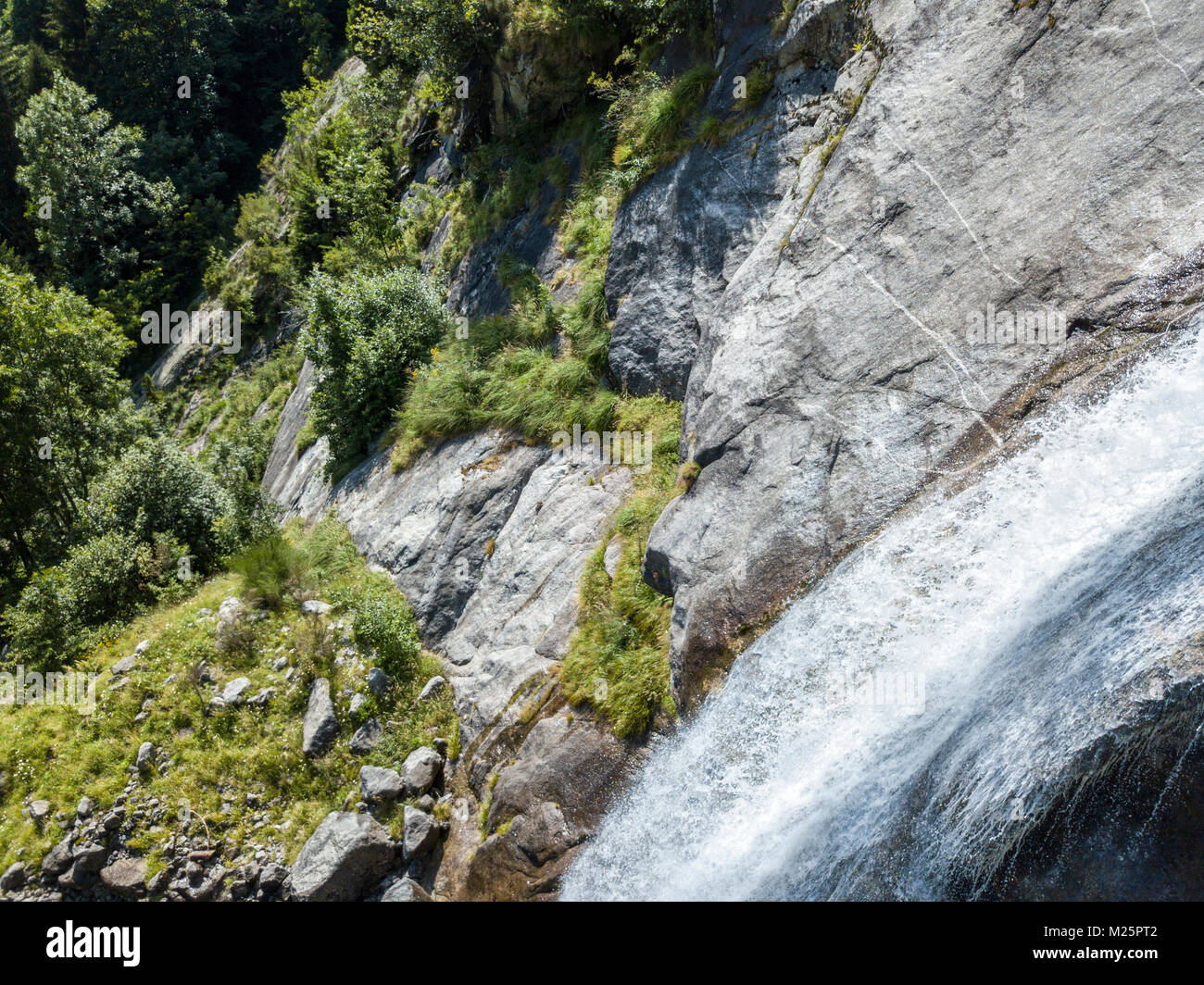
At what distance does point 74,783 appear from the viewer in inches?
377

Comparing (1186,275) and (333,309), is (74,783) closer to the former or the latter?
(333,309)

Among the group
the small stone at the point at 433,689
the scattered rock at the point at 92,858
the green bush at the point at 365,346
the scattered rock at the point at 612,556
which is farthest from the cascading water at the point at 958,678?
the green bush at the point at 365,346

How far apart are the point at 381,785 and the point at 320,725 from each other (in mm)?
1354

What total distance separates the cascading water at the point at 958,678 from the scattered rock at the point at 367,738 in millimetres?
4038

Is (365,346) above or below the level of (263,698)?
above

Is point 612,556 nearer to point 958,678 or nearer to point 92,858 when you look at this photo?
point 958,678

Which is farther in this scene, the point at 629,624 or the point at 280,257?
the point at 280,257

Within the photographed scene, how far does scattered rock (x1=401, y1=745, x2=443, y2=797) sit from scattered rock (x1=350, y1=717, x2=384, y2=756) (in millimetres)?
691

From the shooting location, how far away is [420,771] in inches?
338

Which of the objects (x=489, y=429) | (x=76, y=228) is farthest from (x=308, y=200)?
A: (x=489, y=429)

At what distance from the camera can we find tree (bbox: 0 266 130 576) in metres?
17.1

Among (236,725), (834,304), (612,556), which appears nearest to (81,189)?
(236,725)

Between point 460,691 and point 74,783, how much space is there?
4.89m

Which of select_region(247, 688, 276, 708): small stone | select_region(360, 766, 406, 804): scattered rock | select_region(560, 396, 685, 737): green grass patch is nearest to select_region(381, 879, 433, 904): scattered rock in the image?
select_region(360, 766, 406, 804): scattered rock
